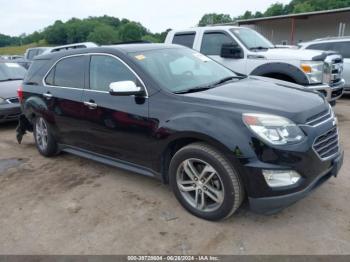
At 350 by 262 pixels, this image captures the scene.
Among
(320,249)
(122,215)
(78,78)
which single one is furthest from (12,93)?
(320,249)

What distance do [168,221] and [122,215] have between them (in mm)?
508

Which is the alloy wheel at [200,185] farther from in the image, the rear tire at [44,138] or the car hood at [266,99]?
the rear tire at [44,138]

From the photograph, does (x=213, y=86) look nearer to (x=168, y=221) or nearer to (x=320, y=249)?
(x=168, y=221)

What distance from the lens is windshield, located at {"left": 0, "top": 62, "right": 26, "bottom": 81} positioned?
8.61m

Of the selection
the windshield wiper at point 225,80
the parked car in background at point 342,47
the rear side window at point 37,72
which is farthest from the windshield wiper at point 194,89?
the parked car in background at point 342,47

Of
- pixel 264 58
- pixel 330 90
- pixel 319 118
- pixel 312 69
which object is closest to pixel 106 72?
pixel 319 118

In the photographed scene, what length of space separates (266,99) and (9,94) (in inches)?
250

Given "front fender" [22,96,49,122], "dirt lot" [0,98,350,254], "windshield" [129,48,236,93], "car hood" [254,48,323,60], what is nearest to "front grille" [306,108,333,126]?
"dirt lot" [0,98,350,254]

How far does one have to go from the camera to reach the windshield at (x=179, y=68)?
3.78 meters

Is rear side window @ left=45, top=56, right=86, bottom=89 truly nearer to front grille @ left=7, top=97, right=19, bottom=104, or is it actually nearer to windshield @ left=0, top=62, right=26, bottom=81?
front grille @ left=7, top=97, right=19, bottom=104

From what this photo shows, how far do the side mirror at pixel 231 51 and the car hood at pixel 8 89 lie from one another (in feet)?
15.5

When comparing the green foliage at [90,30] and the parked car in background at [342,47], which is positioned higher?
the green foliage at [90,30]

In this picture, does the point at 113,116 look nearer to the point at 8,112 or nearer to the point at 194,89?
the point at 194,89

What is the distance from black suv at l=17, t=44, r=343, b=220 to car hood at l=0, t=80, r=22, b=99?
3291 millimetres
